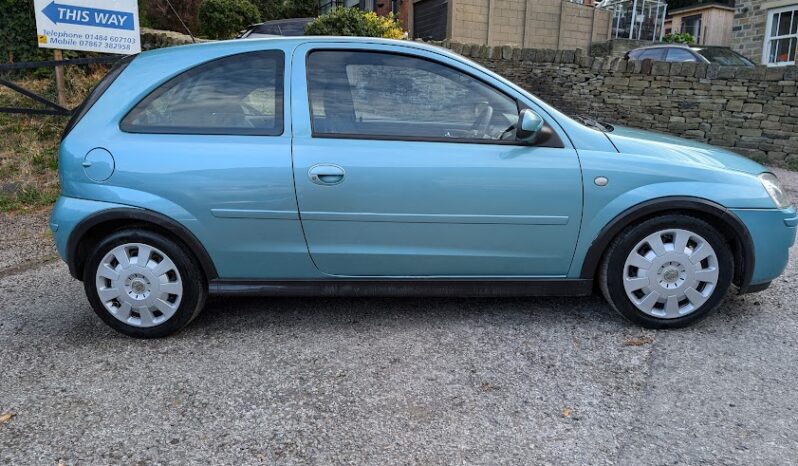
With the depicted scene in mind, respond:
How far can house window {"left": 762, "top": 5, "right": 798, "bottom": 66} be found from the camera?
14891mm

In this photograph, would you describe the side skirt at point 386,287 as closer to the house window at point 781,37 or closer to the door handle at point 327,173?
the door handle at point 327,173

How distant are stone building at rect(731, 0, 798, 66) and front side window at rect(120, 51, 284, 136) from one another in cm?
1556

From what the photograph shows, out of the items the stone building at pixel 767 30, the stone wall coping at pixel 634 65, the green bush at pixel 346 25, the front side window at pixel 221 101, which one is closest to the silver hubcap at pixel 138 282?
the front side window at pixel 221 101

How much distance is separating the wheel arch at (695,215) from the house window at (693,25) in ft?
88.6

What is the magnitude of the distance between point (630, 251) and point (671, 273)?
0.89ft

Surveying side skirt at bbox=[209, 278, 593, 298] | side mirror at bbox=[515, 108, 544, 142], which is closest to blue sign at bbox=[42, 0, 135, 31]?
side skirt at bbox=[209, 278, 593, 298]

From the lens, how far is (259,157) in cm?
322

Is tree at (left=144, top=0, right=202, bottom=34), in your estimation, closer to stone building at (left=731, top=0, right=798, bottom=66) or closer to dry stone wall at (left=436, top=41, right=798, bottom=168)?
dry stone wall at (left=436, top=41, right=798, bottom=168)

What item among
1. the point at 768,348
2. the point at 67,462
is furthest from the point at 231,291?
the point at 768,348

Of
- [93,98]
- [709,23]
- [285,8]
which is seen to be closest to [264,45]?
[93,98]

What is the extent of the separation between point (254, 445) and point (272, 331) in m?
1.13

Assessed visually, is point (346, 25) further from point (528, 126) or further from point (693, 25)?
point (693, 25)

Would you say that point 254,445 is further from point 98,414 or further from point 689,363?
point 689,363

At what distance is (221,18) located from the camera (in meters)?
15.1
